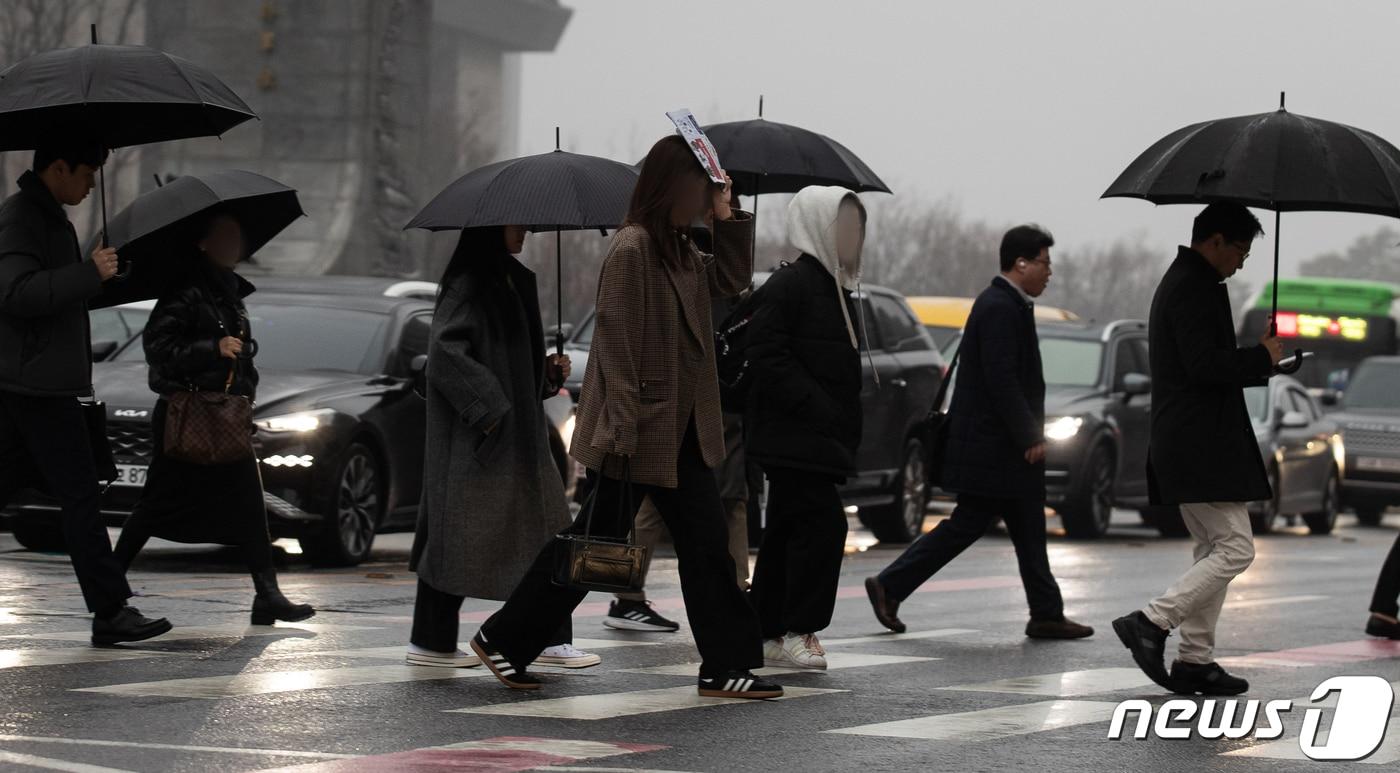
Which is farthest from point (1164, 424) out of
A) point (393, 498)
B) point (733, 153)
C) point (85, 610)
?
point (393, 498)

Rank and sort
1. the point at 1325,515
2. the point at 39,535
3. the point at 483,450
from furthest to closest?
1. the point at 1325,515
2. the point at 39,535
3. the point at 483,450

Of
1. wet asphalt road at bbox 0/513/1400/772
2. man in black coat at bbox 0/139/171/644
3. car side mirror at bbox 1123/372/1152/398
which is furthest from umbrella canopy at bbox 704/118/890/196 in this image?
car side mirror at bbox 1123/372/1152/398

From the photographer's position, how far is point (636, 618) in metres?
10.1

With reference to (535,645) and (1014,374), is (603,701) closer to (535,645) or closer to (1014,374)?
(535,645)

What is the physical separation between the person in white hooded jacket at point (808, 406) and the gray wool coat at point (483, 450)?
865 mm

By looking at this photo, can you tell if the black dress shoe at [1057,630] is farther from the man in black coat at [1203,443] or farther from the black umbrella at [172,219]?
the black umbrella at [172,219]

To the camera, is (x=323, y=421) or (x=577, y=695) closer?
(x=577, y=695)

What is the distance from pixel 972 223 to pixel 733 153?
8953 centimetres

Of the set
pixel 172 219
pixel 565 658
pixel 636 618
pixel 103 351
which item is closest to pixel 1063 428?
pixel 103 351

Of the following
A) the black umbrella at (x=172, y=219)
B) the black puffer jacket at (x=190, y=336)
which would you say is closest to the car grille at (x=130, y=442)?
the black umbrella at (x=172, y=219)

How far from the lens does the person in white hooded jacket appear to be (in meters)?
8.42

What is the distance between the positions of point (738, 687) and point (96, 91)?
3.01 metres

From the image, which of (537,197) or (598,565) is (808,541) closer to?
(598,565)

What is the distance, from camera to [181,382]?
364 inches
